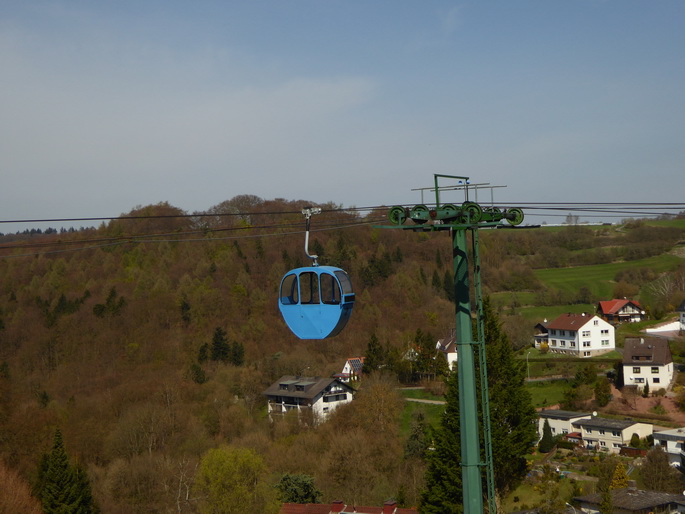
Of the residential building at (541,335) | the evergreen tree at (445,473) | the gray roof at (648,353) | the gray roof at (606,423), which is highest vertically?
the evergreen tree at (445,473)

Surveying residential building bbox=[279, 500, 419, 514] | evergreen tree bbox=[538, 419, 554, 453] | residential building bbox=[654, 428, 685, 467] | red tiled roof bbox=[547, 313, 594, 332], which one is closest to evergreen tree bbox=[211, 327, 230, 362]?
red tiled roof bbox=[547, 313, 594, 332]

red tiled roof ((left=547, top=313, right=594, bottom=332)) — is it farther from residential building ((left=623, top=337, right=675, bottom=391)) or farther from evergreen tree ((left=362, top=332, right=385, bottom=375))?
evergreen tree ((left=362, top=332, right=385, bottom=375))

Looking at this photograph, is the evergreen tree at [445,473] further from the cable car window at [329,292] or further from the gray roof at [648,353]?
the gray roof at [648,353]

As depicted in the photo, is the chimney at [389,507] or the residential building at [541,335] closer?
the chimney at [389,507]

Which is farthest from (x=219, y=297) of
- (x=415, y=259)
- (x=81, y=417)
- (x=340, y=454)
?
(x=340, y=454)

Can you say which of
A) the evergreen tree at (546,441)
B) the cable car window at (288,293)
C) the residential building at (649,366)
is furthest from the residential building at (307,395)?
the cable car window at (288,293)

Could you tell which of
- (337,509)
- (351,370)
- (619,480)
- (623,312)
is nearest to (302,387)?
(351,370)
